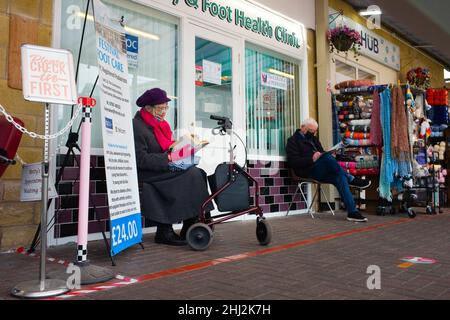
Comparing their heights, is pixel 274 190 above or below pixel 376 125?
below

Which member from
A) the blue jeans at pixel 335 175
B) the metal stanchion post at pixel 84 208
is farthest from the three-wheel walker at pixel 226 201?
the blue jeans at pixel 335 175

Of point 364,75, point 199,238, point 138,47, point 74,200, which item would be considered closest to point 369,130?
point 364,75

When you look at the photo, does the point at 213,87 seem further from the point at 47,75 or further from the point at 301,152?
the point at 47,75

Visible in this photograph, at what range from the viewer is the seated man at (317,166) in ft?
17.0

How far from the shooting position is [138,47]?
14.4 ft

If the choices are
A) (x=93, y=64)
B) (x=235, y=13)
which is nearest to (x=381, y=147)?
(x=235, y=13)

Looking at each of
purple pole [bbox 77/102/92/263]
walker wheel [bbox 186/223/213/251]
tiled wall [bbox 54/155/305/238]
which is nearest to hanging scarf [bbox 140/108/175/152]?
tiled wall [bbox 54/155/305/238]

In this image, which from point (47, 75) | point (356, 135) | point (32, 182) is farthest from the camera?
point (356, 135)

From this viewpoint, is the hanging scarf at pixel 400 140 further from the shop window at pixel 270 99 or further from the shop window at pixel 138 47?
A: the shop window at pixel 138 47

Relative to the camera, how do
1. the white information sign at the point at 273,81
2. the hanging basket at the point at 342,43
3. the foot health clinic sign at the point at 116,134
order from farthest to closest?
the hanging basket at the point at 342,43 < the white information sign at the point at 273,81 < the foot health clinic sign at the point at 116,134

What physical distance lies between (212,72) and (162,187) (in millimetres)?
2301

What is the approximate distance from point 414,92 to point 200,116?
3275mm
